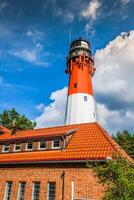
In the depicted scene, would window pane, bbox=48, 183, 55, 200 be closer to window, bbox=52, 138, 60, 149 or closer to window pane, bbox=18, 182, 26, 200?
window pane, bbox=18, 182, 26, 200

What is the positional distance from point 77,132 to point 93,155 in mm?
5394

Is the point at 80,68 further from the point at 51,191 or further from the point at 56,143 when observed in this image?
the point at 51,191

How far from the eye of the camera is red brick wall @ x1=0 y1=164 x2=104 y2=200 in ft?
62.3

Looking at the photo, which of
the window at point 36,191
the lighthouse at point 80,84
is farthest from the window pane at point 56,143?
the lighthouse at point 80,84

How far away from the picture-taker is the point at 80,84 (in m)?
37.2

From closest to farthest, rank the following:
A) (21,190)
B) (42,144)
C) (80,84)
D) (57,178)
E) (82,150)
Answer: (57,178) → (82,150) → (21,190) → (42,144) → (80,84)

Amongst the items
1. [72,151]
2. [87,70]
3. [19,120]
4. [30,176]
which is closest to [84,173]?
[72,151]

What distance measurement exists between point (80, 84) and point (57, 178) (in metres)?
18.5

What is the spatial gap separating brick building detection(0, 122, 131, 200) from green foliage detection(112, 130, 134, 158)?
14.5 meters

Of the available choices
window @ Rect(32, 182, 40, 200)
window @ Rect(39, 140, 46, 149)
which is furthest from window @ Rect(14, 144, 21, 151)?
window @ Rect(32, 182, 40, 200)

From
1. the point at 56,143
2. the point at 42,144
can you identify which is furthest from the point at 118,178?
the point at 42,144

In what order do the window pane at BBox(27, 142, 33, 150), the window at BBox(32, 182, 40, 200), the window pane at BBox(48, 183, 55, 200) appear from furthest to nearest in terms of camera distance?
the window pane at BBox(27, 142, 33, 150)
the window at BBox(32, 182, 40, 200)
the window pane at BBox(48, 183, 55, 200)

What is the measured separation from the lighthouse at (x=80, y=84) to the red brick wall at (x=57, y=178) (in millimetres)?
13255

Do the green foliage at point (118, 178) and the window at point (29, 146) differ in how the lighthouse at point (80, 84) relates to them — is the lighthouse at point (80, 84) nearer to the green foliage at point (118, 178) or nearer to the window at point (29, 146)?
the window at point (29, 146)
